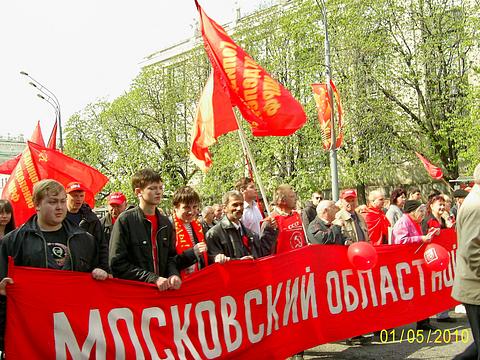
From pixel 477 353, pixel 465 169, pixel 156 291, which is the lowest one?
pixel 465 169

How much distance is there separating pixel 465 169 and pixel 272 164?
29.6 feet

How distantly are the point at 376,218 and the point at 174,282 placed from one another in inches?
184

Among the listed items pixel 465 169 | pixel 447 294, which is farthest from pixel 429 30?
pixel 447 294

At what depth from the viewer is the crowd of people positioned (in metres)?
4.60

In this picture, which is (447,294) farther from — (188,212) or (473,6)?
(473,6)

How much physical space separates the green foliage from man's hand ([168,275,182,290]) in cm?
2112

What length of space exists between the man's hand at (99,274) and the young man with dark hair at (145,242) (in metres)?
0.31

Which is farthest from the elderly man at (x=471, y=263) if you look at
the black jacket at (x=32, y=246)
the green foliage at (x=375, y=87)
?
the green foliage at (x=375, y=87)

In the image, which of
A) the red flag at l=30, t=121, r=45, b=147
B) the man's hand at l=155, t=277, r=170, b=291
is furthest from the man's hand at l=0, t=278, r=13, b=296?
the red flag at l=30, t=121, r=45, b=147

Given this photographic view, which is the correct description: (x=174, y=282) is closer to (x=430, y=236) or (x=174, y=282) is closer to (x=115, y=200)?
(x=115, y=200)

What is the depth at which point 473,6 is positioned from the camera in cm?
2553

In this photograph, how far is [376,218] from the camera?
29.8 feet
